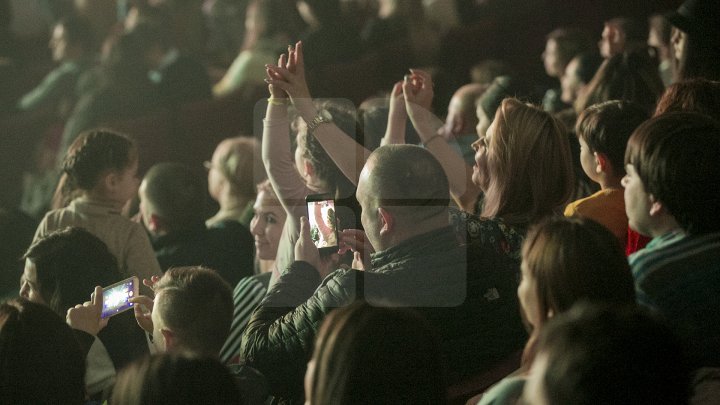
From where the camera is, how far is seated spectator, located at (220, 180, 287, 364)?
3455 millimetres

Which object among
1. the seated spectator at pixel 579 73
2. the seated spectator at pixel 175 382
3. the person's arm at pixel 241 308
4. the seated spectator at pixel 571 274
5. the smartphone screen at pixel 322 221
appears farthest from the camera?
the seated spectator at pixel 579 73

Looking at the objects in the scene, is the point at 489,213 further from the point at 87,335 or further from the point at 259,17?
the point at 259,17

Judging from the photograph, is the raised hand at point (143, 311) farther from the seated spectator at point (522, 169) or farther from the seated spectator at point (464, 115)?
the seated spectator at point (464, 115)

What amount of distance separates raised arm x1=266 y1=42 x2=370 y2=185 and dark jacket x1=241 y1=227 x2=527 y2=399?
1.92 feet

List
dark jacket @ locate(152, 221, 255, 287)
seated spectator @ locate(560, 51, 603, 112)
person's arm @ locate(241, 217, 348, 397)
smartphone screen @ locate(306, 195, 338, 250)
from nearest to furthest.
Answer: person's arm @ locate(241, 217, 348, 397)
smartphone screen @ locate(306, 195, 338, 250)
dark jacket @ locate(152, 221, 255, 287)
seated spectator @ locate(560, 51, 603, 112)

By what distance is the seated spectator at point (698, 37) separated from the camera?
423cm

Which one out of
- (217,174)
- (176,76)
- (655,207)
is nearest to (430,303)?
(655,207)

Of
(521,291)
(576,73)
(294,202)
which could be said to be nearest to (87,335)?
(294,202)

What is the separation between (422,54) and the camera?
22.2 ft

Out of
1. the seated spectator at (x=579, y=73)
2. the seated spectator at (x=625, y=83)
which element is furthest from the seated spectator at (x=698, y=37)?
the seated spectator at (x=579, y=73)

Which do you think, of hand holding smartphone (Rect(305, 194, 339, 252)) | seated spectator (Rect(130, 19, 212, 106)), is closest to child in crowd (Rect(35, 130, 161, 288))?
hand holding smartphone (Rect(305, 194, 339, 252))

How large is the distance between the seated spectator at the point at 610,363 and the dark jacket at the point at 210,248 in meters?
2.28

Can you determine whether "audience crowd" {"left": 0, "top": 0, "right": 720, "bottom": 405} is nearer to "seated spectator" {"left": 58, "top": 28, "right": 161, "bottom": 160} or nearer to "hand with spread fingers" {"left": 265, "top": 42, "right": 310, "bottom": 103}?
"hand with spread fingers" {"left": 265, "top": 42, "right": 310, "bottom": 103}

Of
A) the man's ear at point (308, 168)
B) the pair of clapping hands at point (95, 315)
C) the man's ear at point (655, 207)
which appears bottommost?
the pair of clapping hands at point (95, 315)
